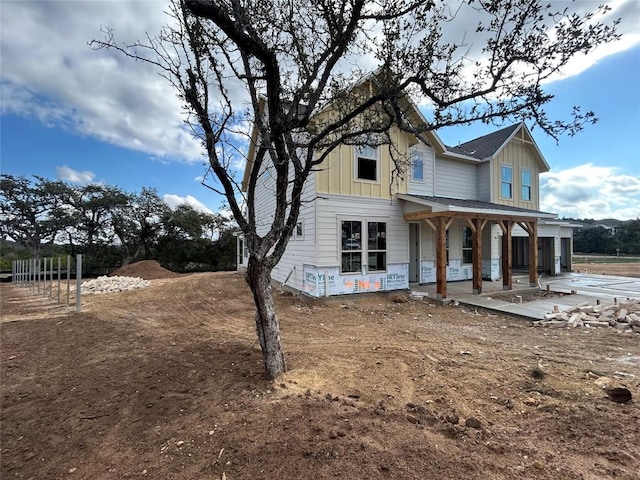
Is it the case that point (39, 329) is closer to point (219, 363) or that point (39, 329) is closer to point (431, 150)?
point (219, 363)

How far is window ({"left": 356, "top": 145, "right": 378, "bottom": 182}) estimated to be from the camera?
10.2 metres

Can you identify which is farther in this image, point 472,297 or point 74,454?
point 472,297

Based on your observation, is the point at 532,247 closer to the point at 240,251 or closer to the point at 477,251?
the point at 477,251

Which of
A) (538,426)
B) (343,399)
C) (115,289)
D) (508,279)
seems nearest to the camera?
(538,426)

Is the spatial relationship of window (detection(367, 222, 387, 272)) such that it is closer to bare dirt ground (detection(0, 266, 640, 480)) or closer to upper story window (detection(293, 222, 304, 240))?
upper story window (detection(293, 222, 304, 240))

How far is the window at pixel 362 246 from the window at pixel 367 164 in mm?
1605

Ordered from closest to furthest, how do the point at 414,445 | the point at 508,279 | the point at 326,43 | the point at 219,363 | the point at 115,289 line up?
the point at 414,445 < the point at 326,43 < the point at 219,363 < the point at 508,279 < the point at 115,289

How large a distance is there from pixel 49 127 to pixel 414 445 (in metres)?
15.3

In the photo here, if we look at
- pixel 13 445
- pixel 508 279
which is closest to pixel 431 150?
pixel 508 279

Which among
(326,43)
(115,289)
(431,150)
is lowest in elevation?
(115,289)

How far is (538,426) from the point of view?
2662 mm

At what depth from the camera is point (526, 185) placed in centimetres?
1462

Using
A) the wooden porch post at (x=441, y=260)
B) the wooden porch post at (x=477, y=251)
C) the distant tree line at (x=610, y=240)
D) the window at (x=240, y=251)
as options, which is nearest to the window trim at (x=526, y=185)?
the wooden porch post at (x=477, y=251)

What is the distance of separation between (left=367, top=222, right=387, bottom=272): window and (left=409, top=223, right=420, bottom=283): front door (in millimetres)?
1759
